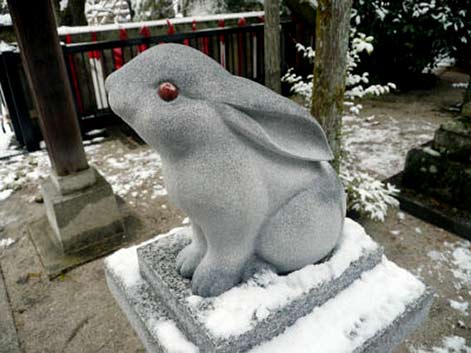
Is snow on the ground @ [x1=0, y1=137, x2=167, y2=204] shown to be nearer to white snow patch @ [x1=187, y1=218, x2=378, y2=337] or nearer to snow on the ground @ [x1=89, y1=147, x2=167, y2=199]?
snow on the ground @ [x1=89, y1=147, x2=167, y2=199]

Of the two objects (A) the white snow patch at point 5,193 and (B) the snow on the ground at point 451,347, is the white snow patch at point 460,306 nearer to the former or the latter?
(B) the snow on the ground at point 451,347

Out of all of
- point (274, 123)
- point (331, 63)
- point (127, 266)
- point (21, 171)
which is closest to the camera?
point (274, 123)

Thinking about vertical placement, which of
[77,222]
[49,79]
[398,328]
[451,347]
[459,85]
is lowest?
[451,347]

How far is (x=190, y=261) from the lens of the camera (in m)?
1.95

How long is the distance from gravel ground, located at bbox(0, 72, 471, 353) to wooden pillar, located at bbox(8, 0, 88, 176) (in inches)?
35.5

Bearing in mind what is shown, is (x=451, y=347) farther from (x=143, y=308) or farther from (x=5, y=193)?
(x=5, y=193)

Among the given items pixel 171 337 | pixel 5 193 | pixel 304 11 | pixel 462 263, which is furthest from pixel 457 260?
pixel 304 11

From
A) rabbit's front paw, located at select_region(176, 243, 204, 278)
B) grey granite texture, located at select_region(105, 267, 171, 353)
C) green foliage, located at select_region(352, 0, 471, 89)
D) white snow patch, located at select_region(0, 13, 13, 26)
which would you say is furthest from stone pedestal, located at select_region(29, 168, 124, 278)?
green foliage, located at select_region(352, 0, 471, 89)

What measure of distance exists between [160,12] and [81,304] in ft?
31.8

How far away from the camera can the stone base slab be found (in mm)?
3344

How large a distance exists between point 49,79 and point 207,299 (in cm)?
234

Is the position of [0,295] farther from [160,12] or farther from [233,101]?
[160,12]

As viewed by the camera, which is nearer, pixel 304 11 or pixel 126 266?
pixel 126 266

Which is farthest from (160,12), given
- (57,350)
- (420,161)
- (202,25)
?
(57,350)
